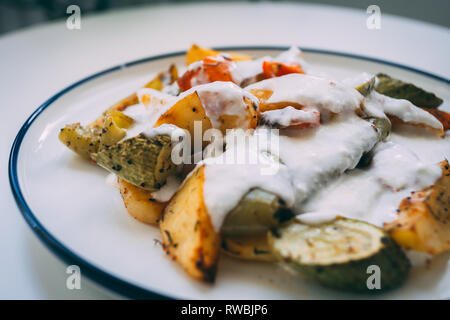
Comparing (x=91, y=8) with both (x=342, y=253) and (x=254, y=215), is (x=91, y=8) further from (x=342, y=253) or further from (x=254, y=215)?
(x=342, y=253)

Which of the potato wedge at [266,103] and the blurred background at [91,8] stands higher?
the blurred background at [91,8]

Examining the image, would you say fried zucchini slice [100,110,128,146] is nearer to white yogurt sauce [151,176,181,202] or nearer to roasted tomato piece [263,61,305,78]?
white yogurt sauce [151,176,181,202]

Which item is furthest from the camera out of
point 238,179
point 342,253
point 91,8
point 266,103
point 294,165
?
point 91,8

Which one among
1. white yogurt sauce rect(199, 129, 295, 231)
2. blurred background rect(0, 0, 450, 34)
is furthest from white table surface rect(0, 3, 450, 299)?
white yogurt sauce rect(199, 129, 295, 231)

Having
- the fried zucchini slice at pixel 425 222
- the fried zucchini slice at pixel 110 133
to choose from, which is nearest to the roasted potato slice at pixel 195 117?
the fried zucchini slice at pixel 110 133

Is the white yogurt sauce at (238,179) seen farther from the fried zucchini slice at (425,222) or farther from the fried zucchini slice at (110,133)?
the fried zucchini slice at (110,133)

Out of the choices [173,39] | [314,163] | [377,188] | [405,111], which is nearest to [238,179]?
[314,163]

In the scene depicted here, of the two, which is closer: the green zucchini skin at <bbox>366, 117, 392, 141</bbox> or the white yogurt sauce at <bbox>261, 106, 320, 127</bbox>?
the white yogurt sauce at <bbox>261, 106, 320, 127</bbox>
